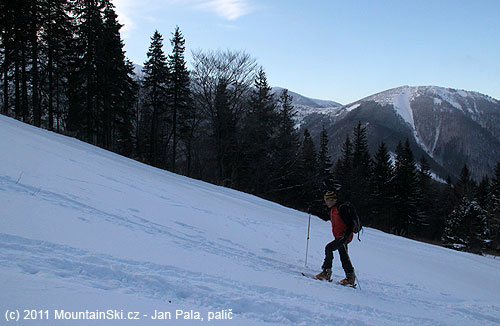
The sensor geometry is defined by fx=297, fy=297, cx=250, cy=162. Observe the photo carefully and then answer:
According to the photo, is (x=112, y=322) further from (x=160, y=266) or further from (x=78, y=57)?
(x=78, y=57)

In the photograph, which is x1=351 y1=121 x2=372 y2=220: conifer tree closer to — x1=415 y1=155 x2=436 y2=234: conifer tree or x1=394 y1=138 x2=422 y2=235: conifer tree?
x1=394 y1=138 x2=422 y2=235: conifer tree

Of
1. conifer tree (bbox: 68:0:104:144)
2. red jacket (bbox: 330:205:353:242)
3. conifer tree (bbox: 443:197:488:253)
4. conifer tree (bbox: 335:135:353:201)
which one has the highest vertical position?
conifer tree (bbox: 68:0:104:144)

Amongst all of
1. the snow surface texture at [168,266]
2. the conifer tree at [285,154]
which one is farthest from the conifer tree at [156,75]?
the snow surface texture at [168,266]

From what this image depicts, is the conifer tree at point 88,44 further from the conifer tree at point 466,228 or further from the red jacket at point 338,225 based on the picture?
the conifer tree at point 466,228

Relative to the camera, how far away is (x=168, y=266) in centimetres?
418

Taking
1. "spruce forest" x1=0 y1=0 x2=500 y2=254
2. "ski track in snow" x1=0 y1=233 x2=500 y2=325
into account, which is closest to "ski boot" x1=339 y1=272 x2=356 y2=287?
"ski track in snow" x1=0 y1=233 x2=500 y2=325

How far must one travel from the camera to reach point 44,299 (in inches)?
98.6

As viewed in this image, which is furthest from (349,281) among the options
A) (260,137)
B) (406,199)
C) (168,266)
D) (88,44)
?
(406,199)

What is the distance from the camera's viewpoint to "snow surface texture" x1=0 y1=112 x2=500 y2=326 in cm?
305

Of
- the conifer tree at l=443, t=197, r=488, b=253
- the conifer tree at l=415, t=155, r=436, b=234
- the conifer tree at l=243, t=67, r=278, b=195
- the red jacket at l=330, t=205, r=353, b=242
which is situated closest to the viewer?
the red jacket at l=330, t=205, r=353, b=242

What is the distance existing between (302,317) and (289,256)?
3.62 meters

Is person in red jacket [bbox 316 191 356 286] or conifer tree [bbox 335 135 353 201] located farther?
conifer tree [bbox 335 135 353 201]

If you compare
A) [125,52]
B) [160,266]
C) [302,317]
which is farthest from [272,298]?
[125,52]

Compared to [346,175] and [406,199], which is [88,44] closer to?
[346,175]
